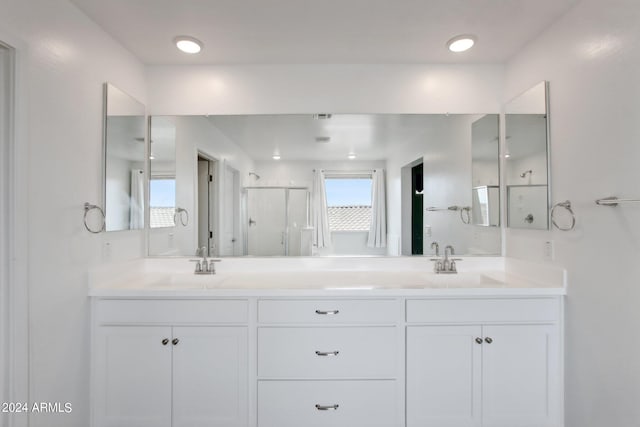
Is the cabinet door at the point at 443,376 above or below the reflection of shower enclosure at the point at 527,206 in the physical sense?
below

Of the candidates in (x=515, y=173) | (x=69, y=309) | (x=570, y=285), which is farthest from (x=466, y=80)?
(x=69, y=309)

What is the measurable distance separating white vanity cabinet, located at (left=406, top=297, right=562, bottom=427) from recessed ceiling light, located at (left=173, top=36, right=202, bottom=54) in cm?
198

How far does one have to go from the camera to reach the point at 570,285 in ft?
5.49

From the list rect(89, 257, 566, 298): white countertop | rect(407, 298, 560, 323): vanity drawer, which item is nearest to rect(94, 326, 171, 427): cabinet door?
rect(89, 257, 566, 298): white countertop

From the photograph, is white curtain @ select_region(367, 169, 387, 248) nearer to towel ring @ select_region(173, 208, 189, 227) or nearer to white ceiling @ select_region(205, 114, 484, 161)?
white ceiling @ select_region(205, 114, 484, 161)

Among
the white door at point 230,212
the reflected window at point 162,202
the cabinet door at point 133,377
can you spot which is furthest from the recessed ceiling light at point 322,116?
the cabinet door at point 133,377

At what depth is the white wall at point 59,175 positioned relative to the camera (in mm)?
1346

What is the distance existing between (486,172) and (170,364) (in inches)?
91.0

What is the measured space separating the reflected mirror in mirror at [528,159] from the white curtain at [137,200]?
2460 mm

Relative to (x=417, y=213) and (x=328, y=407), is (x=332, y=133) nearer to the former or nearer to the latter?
(x=417, y=213)

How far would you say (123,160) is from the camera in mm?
1952

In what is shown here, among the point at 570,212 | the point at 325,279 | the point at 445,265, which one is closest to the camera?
the point at 570,212

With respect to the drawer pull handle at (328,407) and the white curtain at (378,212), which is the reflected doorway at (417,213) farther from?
the drawer pull handle at (328,407)

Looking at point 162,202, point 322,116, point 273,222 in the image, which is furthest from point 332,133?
point 162,202
